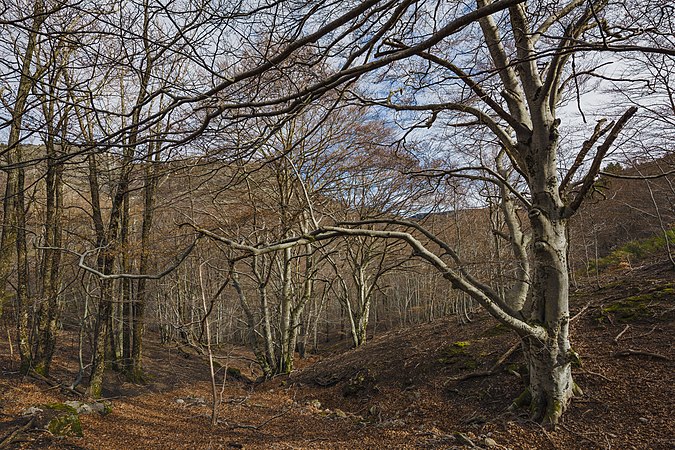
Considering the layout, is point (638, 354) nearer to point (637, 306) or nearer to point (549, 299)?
point (637, 306)

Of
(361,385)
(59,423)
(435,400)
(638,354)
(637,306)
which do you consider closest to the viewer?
(638,354)

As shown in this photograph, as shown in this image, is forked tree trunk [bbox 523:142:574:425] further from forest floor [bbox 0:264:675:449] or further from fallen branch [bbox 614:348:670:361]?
fallen branch [bbox 614:348:670:361]

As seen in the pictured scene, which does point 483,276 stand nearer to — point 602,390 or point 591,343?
point 602,390

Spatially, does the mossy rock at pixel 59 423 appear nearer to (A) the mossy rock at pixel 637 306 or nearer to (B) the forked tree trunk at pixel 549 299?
(B) the forked tree trunk at pixel 549 299

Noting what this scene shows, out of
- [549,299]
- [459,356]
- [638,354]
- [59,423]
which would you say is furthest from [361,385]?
[59,423]

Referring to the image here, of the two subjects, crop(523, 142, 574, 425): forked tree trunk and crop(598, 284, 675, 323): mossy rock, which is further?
crop(598, 284, 675, 323): mossy rock

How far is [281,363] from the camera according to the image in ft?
35.2

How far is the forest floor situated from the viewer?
12.8ft

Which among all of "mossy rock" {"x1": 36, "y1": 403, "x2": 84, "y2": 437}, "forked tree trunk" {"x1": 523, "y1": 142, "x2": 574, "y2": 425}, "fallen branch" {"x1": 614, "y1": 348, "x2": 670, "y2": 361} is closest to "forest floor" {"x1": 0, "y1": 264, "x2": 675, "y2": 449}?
"fallen branch" {"x1": 614, "y1": 348, "x2": 670, "y2": 361}

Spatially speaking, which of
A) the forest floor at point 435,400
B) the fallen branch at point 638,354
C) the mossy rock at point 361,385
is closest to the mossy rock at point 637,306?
the forest floor at point 435,400

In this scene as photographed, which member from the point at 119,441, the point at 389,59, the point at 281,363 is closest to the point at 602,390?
the point at 389,59

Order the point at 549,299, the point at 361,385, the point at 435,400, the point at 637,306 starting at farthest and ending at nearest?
the point at 361,385
the point at 637,306
the point at 435,400
the point at 549,299

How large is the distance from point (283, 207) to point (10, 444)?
246 inches

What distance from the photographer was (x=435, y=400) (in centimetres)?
576
